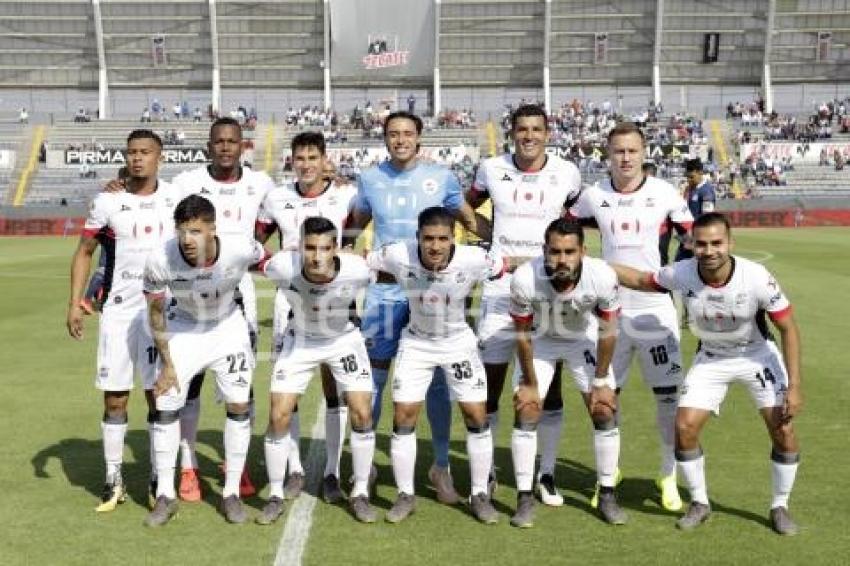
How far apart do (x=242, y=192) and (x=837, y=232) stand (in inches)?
1302

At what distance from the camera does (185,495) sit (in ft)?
22.9

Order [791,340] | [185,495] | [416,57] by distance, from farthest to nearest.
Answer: [416,57] < [185,495] < [791,340]

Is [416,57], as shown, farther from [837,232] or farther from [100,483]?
[100,483]

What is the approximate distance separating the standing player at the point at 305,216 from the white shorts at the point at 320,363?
412 millimetres

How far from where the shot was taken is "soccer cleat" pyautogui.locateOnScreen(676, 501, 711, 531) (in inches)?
249

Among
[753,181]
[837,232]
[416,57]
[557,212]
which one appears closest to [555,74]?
[416,57]

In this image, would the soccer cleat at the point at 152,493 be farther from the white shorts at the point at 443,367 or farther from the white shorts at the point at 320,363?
the white shorts at the point at 443,367

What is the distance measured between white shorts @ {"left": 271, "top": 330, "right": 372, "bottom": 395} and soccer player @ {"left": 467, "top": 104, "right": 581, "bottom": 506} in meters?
0.96

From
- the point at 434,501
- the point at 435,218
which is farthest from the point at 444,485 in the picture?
the point at 435,218

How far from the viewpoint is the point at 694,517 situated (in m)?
6.38

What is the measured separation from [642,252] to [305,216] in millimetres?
2559

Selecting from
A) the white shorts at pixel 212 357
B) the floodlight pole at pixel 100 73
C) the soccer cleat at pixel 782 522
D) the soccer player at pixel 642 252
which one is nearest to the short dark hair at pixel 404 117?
the soccer player at pixel 642 252

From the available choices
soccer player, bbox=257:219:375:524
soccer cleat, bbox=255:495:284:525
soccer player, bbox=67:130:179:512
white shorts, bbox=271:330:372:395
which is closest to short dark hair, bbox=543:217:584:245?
soccer player, bbox=257:219:375:524

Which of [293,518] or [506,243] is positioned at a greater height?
[506,243]
